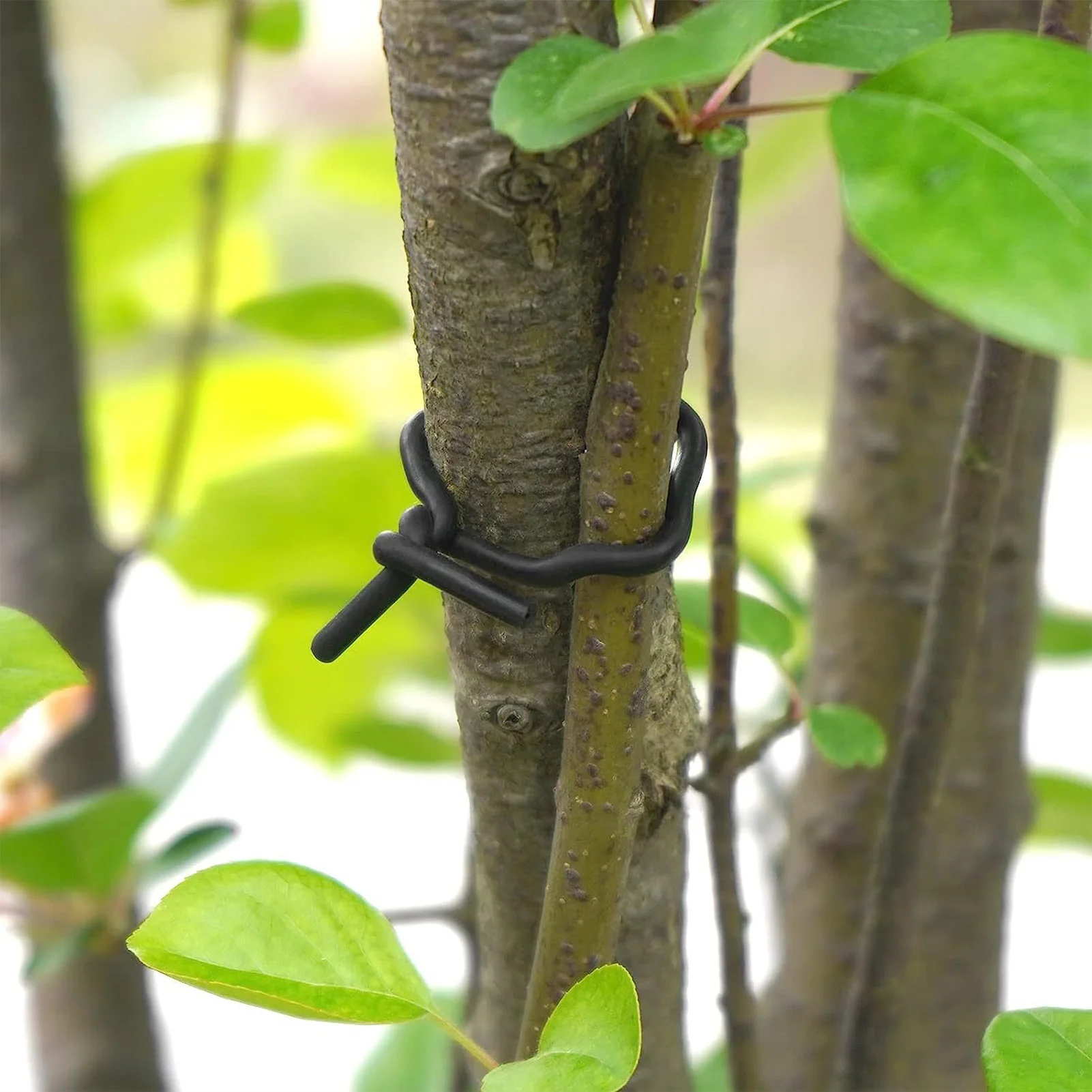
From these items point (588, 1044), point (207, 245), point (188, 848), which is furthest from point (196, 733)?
point (588, 1044)

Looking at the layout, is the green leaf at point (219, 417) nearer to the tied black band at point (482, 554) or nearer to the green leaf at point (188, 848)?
the green leaf at point (188, 848)

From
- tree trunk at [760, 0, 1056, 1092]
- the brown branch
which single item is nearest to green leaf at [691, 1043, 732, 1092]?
tree trunk at [760, 0, 1056, 1092]

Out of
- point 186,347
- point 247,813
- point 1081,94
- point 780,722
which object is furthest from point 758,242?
point 1081,94

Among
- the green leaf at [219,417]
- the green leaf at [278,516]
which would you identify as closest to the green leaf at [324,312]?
the green leaf at [278,516]

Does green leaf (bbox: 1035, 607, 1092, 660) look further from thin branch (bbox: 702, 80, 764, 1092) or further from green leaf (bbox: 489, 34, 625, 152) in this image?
green leaf (bbox: 489, 34, 625, 152)

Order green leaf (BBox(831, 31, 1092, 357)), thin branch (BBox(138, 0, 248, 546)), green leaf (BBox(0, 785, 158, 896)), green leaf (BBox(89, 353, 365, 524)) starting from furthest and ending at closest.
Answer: green leaf (BBox(89, 353, 365, 524)) < thin branch (BBox(138, 0, 248, 546)) < green leaf (BBox(0, 785, 158, 896)) < green leaf (BBox(831, 31, 1092, 357))

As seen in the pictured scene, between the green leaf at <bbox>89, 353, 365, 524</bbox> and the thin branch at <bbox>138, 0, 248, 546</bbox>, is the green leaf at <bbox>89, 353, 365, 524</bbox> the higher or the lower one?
the lower one
